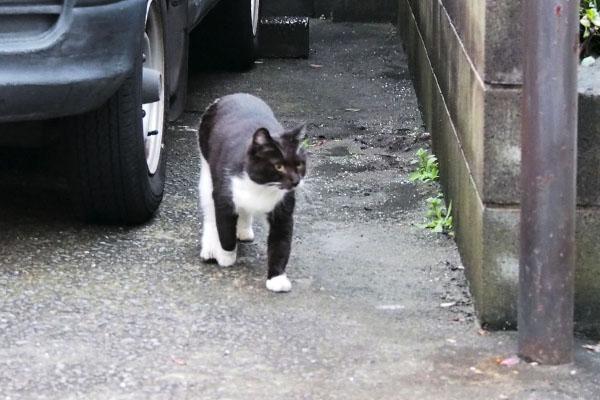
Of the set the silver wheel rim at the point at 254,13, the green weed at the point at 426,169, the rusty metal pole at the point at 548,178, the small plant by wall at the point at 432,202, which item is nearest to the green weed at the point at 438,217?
the small plant by wall at the point at 432,202

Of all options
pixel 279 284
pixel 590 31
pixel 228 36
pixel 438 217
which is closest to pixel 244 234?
pixel 279 284

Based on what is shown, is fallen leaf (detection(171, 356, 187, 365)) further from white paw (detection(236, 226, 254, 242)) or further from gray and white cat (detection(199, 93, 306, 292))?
white paw (detection(236, 226, 254, 242))

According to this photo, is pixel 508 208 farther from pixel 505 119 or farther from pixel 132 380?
pixel 132 380

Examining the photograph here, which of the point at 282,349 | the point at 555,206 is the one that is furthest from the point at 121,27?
the point at 555,206

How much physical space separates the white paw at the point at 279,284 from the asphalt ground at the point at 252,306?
3 cm

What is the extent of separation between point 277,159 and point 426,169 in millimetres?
1709

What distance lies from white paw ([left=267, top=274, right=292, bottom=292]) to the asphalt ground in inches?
1.3

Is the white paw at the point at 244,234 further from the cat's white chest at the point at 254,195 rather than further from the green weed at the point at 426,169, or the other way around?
the green weed at the point at 426,169

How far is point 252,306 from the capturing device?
14.1ft

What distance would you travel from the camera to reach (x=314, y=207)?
552 cm

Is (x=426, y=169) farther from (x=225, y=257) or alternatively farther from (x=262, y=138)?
(x=262, y=138)

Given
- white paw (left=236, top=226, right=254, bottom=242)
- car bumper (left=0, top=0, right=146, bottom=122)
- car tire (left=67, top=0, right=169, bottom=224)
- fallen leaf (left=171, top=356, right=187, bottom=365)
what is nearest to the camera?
fallen leaf (left=171, top=356, right=187, bottom=365)

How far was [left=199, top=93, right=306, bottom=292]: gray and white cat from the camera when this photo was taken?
441 centimetres

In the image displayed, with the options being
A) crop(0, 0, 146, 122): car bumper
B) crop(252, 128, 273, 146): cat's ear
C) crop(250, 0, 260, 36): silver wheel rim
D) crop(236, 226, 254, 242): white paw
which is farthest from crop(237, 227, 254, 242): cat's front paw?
crop(250, 0, 260, 36): silver wheel rim
